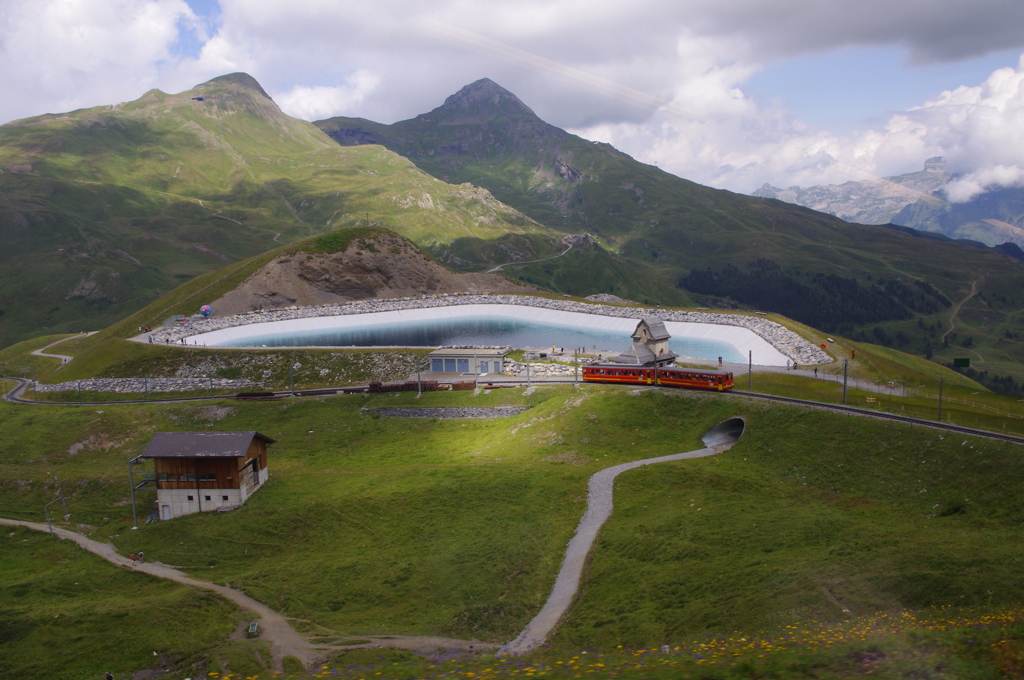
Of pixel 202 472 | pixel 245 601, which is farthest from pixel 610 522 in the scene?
pixel 202 472

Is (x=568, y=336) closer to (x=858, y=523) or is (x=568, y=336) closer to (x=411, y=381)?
(x=411, y=381)

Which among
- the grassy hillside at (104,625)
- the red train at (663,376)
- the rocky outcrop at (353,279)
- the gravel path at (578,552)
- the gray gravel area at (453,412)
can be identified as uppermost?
the rocky outcrop at (353,279)

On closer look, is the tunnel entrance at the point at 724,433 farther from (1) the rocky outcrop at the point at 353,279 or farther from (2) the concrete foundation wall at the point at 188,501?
(1) the rocky outcrop at the point at 353,279

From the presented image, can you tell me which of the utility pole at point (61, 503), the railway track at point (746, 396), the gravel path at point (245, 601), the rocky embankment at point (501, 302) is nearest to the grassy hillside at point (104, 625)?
the gravel path at point (245, 601)

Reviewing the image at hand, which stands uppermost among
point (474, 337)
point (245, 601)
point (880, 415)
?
point (474, 337)

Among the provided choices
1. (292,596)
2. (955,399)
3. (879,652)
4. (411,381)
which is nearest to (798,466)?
(955,399)

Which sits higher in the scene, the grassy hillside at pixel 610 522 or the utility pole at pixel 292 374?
the utility pole at pixel 292 374

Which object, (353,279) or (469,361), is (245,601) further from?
(353,279)
